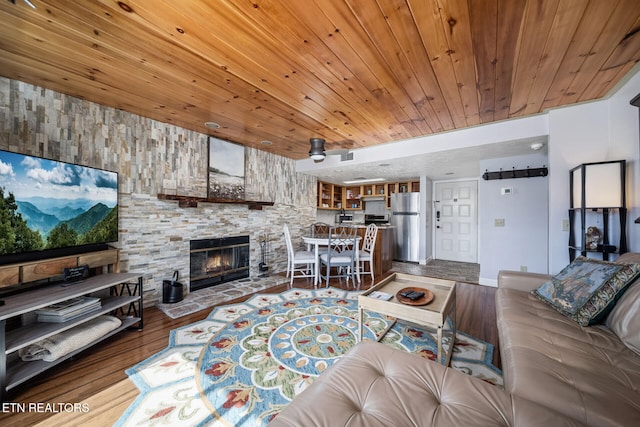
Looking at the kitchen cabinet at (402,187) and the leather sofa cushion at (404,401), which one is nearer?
the leather sofa cushion at (404,401)

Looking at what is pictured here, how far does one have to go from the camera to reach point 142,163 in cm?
287

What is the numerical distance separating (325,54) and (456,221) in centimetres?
552

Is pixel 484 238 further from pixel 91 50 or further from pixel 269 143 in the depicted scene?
pixel 91 50

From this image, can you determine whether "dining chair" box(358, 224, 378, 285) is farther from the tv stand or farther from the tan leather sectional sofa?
the tv stand

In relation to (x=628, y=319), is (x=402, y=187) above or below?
above

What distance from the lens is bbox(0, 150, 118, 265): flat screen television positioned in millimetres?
1713

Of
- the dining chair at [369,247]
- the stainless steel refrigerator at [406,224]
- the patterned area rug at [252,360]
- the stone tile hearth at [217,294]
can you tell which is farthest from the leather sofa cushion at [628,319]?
the stainless steel refrigerator at [406,224]

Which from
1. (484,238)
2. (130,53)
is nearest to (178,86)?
(130,53)

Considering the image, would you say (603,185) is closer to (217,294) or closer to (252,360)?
(252,360)

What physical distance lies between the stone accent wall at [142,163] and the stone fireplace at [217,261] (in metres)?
0.11

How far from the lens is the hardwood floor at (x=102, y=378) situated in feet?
4.41

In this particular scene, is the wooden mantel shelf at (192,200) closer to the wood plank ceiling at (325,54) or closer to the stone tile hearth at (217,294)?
the wood plank ceiling at (325,54)
